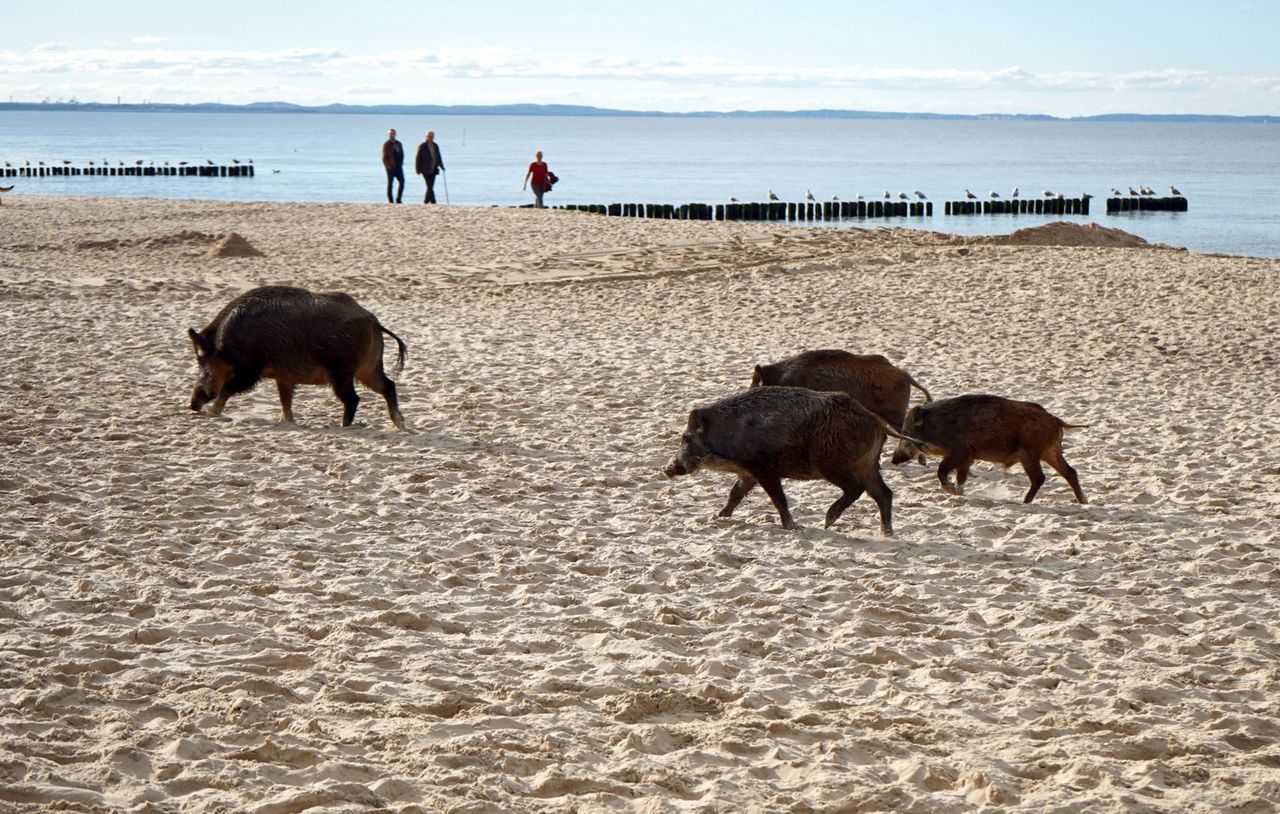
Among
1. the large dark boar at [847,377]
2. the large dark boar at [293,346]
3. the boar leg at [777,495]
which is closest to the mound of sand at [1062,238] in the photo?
the large dark boar at [847,377]

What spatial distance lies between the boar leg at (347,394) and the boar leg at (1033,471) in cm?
492

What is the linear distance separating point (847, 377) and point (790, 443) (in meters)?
1.77

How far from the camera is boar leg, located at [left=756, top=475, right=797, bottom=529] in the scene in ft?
25.1

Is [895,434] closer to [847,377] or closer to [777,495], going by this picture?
[777,495]

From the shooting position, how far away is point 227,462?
891 cm

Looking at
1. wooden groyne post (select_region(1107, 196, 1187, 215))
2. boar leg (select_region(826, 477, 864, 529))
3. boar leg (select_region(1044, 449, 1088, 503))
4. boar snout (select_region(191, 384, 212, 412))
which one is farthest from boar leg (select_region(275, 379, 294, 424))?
wooden groyne post (select_region(1107, 196, 1187, 215))

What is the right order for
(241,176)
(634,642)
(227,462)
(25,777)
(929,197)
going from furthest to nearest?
(241,176)
(929,197)
(227,462)
(634,642)
(25,777)

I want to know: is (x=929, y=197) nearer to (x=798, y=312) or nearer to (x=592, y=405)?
(x=798, y=312)

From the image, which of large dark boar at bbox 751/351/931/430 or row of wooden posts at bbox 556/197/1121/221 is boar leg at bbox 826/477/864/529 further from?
row of wooden posts at bbox 556/197/1121/221

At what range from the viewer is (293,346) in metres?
9.90

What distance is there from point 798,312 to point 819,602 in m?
9.89

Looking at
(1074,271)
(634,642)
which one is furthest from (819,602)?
(1074,271)

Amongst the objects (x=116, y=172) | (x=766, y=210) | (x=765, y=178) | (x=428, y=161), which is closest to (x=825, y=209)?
(x=766, y=210)

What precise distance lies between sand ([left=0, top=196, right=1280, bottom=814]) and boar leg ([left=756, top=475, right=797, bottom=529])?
68mm
